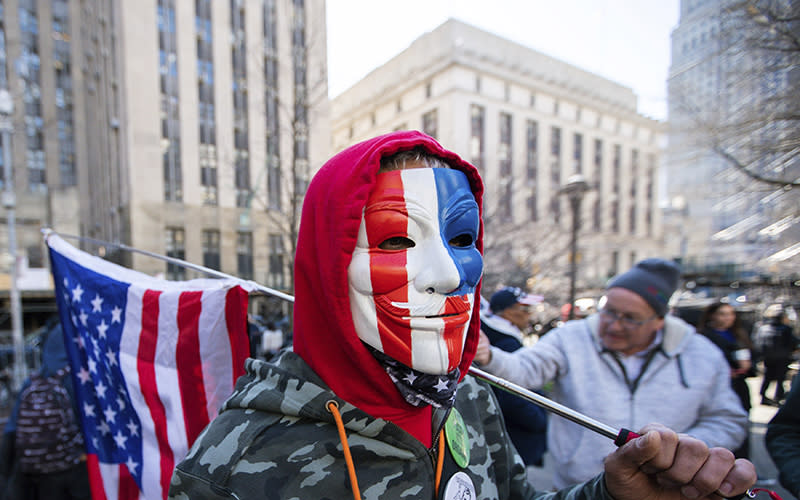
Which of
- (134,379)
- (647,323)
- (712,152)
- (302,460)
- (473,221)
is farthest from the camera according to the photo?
(712,152)

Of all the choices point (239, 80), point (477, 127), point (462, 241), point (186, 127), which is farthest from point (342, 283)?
point (477, 127)

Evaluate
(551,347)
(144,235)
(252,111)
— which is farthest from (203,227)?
(551,347)

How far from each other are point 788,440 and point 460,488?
1770 mm

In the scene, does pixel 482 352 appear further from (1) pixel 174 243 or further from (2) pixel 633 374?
(1) pixel 174 243

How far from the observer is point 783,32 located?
351 centimetres

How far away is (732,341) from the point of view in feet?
13.7

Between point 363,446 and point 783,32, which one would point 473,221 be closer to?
point 363,446

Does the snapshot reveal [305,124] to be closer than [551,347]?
No

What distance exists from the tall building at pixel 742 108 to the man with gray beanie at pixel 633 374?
3043 millimetres

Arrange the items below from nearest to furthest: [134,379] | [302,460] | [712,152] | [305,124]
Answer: [302,460], [134,379], [712,152], [305,124]

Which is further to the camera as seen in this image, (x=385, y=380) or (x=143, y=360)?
(x=143, y=360)

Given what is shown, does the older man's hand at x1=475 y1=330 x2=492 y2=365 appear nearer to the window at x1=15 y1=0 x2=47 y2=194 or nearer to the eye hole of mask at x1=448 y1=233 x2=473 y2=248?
the eye hole of mask at x1=448 y1=233 x2=473 y2=248

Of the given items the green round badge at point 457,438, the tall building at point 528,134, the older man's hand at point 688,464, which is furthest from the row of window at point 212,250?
the older man's hand at point 688,464

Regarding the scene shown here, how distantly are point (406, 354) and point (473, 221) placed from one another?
0.43 meters
